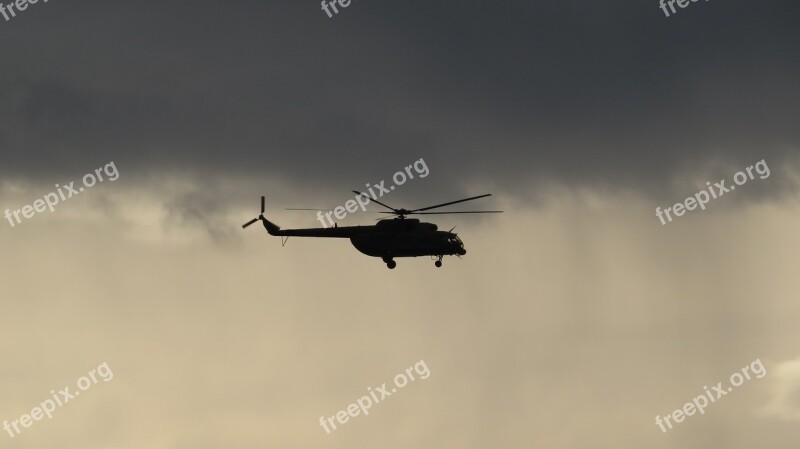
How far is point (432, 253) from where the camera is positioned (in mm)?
141875

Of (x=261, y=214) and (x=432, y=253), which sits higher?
(x=261, y=214)

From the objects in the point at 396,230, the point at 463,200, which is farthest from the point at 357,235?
the point at 463,200

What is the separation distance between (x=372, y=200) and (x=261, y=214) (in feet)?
56.6

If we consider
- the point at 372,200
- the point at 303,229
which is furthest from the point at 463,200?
the point at 303,229

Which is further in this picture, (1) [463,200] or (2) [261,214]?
(2) [261,214]

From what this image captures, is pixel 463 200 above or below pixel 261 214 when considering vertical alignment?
below

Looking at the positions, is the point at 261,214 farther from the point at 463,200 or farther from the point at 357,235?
the point at 463,200

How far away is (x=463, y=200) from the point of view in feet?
426

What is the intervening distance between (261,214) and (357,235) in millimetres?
11423

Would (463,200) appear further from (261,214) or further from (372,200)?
(261,214)

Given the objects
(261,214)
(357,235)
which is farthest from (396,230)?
(261,214)

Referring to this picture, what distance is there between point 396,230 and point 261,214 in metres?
15.5

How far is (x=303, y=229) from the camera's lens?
14325 centimetres

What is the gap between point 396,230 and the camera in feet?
461
